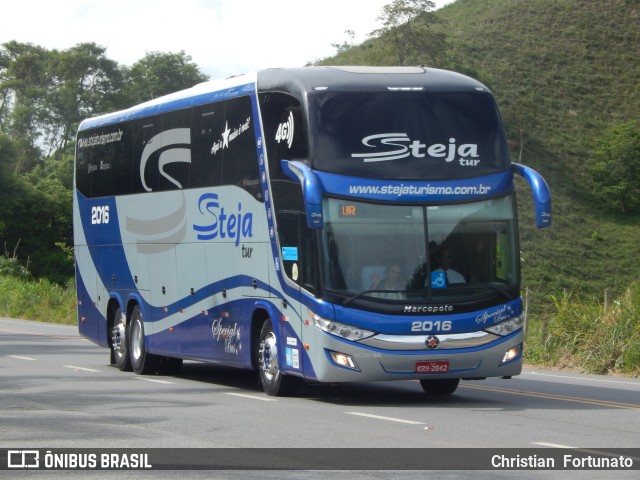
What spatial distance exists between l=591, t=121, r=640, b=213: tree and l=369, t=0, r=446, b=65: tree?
13.1 m

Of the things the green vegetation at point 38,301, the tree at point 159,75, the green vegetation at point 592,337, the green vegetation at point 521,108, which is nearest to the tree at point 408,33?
the green vegetation at point 521,108

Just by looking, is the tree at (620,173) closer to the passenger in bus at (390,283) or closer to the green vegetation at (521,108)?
the green vegetation at (521,108)

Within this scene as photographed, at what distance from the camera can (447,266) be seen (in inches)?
593

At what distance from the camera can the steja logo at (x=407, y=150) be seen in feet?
49.5

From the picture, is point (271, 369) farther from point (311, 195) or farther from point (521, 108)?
point (521, 108)

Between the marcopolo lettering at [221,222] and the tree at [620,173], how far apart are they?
65.2 meters

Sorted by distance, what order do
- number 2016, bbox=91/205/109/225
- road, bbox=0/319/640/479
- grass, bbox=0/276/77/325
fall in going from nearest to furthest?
road, bbox=0/319/640/479 < number 2016, bbox=91/205/109/225 < grass, bbox=0/276/77/325

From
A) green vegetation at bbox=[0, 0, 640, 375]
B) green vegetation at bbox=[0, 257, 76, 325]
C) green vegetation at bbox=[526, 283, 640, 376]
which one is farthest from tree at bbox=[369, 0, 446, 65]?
green vegetation at bbox=[526, 283, 640, 376]

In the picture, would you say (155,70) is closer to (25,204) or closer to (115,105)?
(115,105)

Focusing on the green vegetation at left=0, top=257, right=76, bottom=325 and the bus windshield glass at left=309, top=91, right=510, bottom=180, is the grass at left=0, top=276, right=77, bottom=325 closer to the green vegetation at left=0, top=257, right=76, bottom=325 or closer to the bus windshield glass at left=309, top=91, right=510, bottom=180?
the green vegetation at left=0, top=257, right=76, bottom=325

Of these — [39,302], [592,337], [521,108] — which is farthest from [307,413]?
[521,108]

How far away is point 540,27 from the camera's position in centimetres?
10356

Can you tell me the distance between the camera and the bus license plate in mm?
14766

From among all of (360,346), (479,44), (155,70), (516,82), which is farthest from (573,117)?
(360,346)
